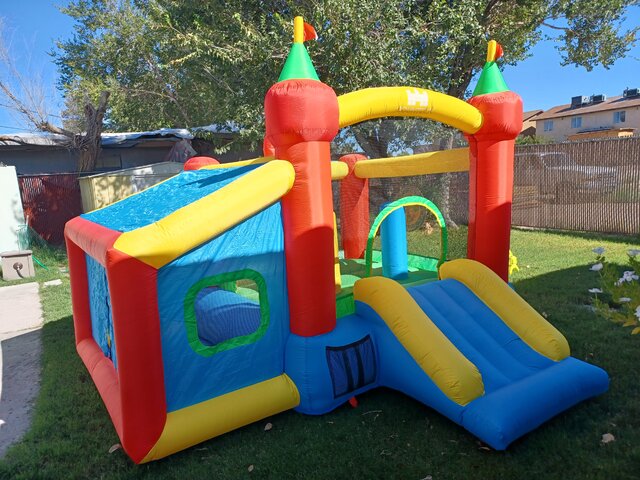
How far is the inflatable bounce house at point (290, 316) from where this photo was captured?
312 cm

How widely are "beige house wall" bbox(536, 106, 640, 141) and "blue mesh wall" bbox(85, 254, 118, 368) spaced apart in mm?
38560

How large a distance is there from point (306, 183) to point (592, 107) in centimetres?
4233

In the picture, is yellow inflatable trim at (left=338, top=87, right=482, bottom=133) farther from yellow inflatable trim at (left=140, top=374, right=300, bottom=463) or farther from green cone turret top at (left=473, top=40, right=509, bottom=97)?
yellow inflatable trim at (left=140, top=374, right=300, bottom=463)

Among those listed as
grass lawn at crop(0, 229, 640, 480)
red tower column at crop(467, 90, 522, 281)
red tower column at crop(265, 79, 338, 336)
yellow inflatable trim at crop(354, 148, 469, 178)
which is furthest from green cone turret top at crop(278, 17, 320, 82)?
grass lawn at crop(0, 229, 640, 480)

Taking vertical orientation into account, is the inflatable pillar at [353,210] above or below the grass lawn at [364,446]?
above

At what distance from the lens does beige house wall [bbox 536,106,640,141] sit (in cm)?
3378

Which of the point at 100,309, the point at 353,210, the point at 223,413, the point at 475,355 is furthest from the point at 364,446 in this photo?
the point at 353,210

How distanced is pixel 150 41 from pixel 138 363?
652 inches

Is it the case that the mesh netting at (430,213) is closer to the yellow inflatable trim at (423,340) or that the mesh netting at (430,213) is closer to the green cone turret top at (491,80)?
the green cone turret top at (491,80)

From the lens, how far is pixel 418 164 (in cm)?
573

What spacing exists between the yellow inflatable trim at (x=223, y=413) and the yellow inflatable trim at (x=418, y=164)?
122 inches

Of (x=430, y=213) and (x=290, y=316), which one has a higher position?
(x=430, y=213)

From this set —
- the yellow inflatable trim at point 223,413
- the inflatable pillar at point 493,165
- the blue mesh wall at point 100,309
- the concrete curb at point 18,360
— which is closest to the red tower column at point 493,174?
the inflatable pillar at point 493,165

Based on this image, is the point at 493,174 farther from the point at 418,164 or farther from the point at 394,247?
the point at 394,247
